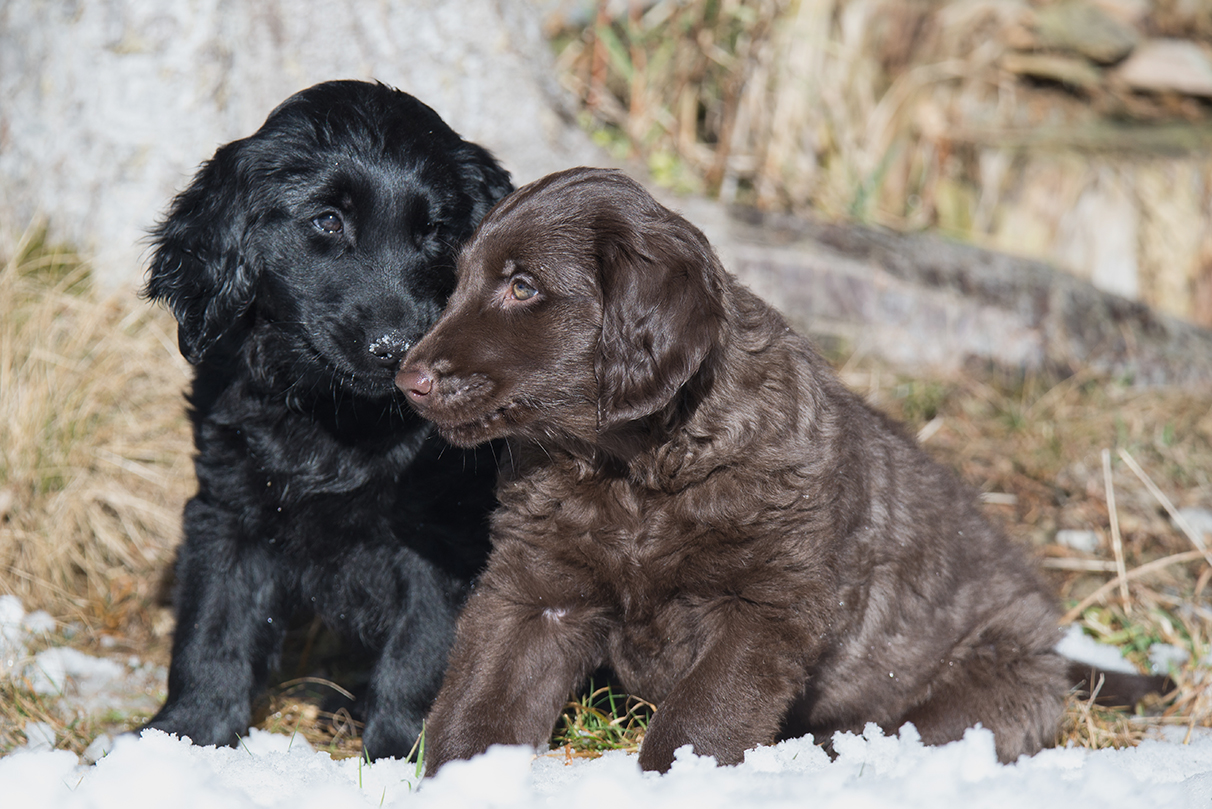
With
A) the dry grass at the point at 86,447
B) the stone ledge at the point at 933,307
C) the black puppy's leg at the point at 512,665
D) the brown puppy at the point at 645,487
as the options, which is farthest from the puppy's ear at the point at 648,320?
the stone ledge at the point at 933,307

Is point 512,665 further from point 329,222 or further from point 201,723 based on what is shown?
point 329,222

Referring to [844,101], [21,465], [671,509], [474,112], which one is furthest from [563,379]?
[844,101]

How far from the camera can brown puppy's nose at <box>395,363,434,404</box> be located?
224cm

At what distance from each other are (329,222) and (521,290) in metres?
0.66

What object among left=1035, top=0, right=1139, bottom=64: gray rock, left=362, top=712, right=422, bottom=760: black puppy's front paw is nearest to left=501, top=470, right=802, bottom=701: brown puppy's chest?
left=362, top=712, right=422, bottom=760: black puppy's front paw

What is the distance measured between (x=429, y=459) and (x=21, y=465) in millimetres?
1728

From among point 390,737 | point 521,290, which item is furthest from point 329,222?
point 390,737

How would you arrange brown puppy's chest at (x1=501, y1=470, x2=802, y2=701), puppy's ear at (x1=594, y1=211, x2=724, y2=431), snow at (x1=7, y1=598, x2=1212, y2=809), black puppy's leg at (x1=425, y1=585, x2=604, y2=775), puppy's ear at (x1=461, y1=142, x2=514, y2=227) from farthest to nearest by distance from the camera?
1. puppy's ear at (x1=461, y1=142, x2=514, y2=227)
2. black puppy's leg at (x1=425, y1=585, x2=604, y2=775)
3. brown puppy's chest at (x1=501, y1=470, x2=802, y2=701)
4. puppy's ear at (x1=594, y1=211, x2=724, y2=431)
5. snow at (x1=7, y1=598, x2=1212, y2=809)

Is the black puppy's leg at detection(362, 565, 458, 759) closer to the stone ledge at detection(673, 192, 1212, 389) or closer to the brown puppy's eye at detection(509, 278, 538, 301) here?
the brown puppy's eye at detection(509, 278, 538, 301)

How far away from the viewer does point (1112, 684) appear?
305 centimetres

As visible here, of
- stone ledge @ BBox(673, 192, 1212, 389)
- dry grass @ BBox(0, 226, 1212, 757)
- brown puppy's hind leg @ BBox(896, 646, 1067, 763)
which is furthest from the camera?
stone ledge @ BBox(673, 192, 1212, 389)

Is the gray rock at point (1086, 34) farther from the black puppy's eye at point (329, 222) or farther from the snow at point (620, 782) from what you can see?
the snow at point (620, 782)

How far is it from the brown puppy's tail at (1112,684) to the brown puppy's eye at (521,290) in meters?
1.81

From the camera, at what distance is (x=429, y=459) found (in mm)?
2805
